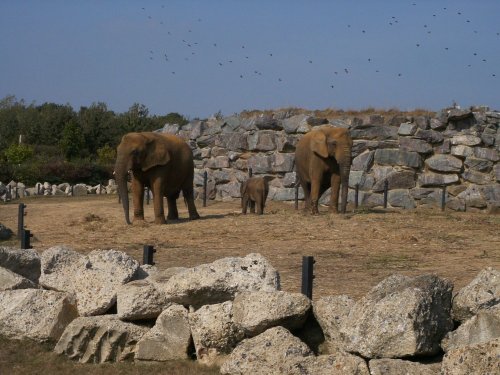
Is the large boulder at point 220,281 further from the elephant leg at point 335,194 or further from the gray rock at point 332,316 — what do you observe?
the elephant leg at point 335,194

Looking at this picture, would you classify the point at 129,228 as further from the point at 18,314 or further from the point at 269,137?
the point at 269,137

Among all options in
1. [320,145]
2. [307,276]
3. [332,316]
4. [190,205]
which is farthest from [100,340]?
[320,145]

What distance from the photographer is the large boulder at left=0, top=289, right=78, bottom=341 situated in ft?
36.6

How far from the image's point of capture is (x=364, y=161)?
33.0 m

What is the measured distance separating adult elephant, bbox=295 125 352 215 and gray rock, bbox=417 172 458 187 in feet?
22.8

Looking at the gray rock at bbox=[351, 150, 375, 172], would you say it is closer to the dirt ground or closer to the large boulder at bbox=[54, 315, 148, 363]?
the dirt ground

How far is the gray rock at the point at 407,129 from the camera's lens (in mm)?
32812

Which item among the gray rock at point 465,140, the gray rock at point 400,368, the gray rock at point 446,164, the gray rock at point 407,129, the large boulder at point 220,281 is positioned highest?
the gray rock at point 407,129

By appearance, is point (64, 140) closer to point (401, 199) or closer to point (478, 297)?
point (401, 199)

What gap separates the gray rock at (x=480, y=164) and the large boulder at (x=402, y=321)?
945 inches

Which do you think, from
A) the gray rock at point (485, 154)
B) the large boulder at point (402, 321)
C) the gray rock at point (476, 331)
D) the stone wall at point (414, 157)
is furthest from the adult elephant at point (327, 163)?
the gray rock at point (476, 331)

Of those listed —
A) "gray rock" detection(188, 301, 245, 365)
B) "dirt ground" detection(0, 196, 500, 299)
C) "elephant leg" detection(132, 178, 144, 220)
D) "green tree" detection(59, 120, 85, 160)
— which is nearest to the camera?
"gray rock" detection(188, 301, 245, 365)

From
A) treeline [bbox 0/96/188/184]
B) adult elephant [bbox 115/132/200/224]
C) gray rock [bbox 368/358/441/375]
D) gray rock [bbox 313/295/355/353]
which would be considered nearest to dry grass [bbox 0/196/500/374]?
adult elephant [bbox 115/132/200/224]

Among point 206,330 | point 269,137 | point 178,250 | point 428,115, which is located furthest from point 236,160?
point 206,330
